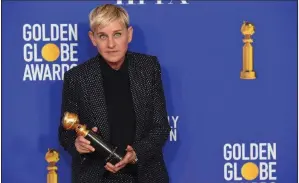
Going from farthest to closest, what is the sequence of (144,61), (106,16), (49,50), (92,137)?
(49,50)
(144,61)
(106,16)
(92,137)

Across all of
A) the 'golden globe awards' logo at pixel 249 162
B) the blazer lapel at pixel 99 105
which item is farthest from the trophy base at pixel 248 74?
the blazer lapel at pixel 99 105

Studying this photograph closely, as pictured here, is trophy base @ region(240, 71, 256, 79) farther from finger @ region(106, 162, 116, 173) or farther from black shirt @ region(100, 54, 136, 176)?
finger @ region(106, 162, 116, 173)

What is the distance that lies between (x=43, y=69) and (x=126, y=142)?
58 centimetres

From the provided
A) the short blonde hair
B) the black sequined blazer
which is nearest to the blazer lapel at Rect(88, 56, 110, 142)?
the black sequined blazer

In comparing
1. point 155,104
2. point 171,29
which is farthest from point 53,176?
point 171,29

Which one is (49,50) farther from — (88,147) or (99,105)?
(88,147)

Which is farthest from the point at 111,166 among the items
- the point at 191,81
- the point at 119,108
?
the point at 191,81

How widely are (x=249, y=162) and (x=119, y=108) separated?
74 centimetres

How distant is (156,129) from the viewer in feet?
8.78

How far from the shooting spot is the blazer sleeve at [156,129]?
258 cm

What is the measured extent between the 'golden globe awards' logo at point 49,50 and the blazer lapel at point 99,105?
1.09 feet

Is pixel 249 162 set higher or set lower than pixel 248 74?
lower
